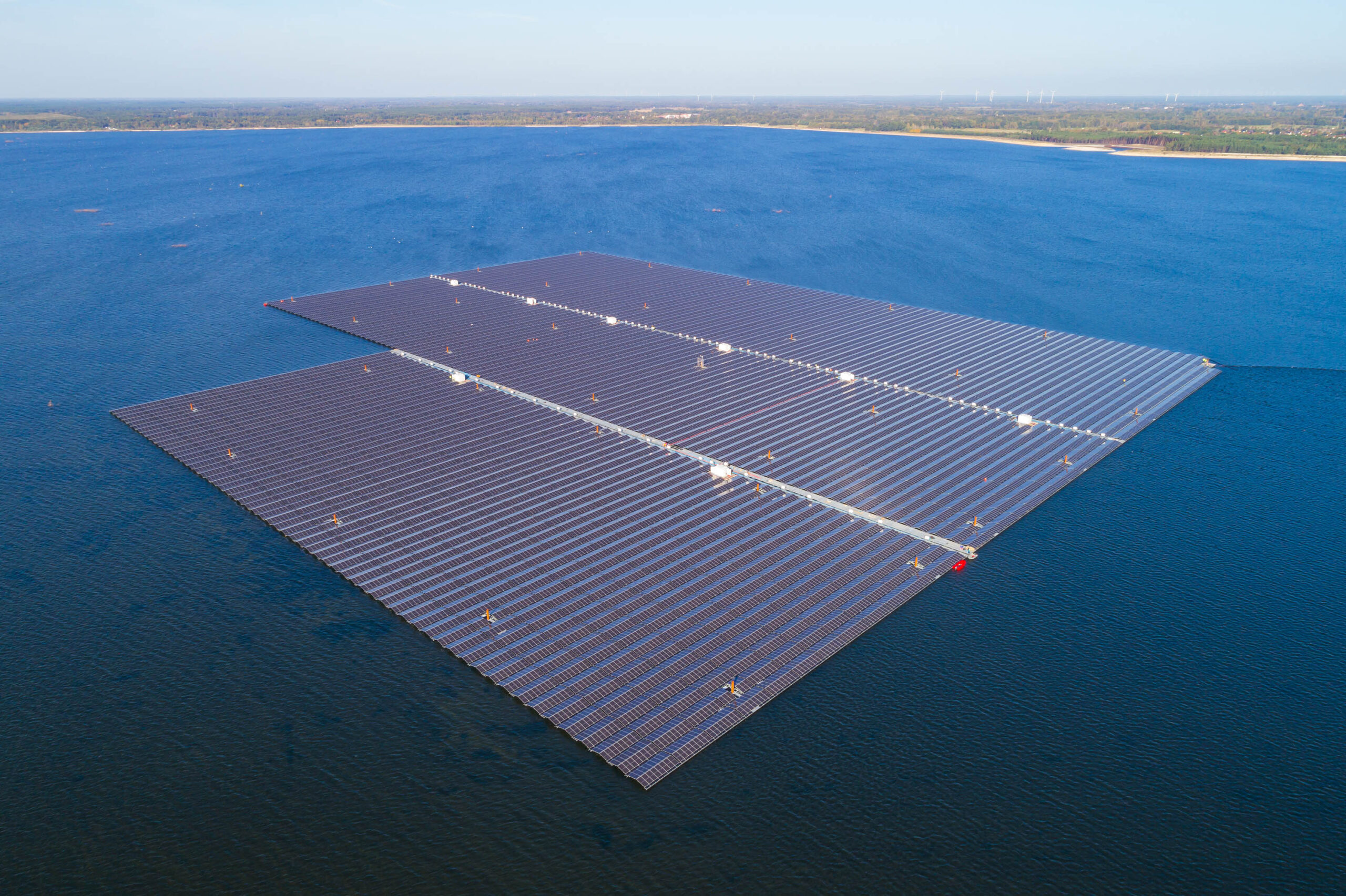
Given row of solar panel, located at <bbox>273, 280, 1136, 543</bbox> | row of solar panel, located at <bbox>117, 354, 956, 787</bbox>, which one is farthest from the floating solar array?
row of solar panel, located at <bbox>273, 280, 1136, 543</bbox>

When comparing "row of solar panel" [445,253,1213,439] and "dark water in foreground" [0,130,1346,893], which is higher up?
"row of solar panel" [445,253,1213,439]

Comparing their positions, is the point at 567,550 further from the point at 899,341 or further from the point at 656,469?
the point at 899,341

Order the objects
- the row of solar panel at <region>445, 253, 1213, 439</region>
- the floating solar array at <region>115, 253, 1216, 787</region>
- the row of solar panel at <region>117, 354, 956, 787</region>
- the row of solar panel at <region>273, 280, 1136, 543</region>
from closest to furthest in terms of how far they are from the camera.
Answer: the row of solar panel at <region>117, 354, 956, 787</region> → the floating solar array at <region>115, 253, 1216, 787</region> → the row of solar panel at <region>273, 280, 1136, 543</region> → the row of solar panel at <region>445, 253, 1213, 439</region>

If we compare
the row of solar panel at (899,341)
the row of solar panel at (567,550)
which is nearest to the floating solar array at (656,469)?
the row of solar panel at (567,550)

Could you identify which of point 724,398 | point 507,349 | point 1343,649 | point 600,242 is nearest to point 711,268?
point 600,242

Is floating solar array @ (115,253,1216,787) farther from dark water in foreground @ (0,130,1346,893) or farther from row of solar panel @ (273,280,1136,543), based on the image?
dark water in foreground @ (0,130,1346,893)

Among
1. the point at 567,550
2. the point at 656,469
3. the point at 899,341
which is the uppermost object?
the point at 899,341

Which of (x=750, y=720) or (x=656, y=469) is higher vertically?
(x=656, y=469)

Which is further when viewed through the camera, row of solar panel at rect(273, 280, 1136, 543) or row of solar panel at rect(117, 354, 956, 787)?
row of solar panel at rect(273, 280, 1136, 543)

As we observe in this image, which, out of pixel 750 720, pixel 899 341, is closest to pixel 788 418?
pixel 899 341
